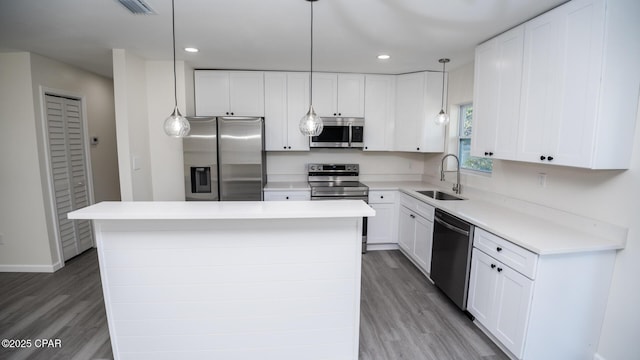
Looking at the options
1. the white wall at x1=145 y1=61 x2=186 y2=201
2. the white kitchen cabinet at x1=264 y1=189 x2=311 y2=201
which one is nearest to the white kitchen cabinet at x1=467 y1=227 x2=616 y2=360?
the white kitchen cabinet at x1=264 y1=189 x2=311 y2=201

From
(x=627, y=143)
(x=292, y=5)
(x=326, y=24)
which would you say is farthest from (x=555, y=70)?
(x=292, y=5)

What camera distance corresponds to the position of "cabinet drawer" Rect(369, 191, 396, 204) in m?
4.12

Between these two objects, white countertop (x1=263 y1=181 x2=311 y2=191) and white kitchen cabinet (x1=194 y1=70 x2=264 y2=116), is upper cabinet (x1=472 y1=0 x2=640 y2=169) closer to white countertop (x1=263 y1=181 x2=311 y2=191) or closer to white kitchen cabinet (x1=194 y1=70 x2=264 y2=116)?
white countertop (x1=263 y1=181 x2=311 y2=191)

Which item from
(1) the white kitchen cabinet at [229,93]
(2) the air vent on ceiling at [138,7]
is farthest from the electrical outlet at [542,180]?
(2) the air vent on ceiling at [138,7]

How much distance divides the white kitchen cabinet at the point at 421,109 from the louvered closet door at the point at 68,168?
440 centimetres

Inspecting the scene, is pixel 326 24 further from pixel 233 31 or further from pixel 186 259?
pixel 186 259

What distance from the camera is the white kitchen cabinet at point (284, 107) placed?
4.14m

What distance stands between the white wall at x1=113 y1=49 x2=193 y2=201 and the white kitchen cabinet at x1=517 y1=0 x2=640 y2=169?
366 cm

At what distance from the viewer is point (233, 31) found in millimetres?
2656

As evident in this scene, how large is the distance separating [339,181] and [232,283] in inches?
107

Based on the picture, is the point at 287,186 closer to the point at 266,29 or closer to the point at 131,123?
the point at 131,123

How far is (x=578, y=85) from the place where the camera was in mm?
1940

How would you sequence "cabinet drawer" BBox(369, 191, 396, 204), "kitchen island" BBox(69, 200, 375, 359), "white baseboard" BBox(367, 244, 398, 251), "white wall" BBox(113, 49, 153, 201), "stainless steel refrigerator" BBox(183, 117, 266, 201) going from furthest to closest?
"white baseboard" BBox(367, 244, 398, 251), "cabinet drawer" BBox(369, 191, 396, 204), "stainless steel refrigerator" BBox(183, 117, 266, 201), "white wall" BBox(113, 49, 153, 201), "kitchen island" BBox(69, 200, 375, 359)

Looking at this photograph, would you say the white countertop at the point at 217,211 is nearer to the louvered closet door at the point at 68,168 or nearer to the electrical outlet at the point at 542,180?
the electrical outlet at the point at 542,180
